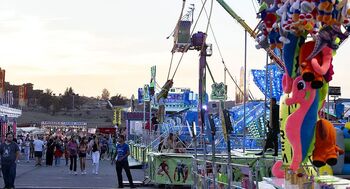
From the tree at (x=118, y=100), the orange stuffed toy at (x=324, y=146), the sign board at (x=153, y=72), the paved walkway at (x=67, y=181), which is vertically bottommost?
the paved walkway at (x=67, y=181)

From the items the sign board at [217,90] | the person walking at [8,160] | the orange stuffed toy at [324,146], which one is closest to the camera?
the orange stuffed toy at [324,146]

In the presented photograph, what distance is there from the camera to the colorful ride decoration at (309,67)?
7852mm

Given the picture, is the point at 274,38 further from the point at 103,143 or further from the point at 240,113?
the point at 103,143

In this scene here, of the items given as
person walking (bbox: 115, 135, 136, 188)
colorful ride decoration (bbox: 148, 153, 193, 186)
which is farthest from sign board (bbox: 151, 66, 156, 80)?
colorful ride decoration (bbox: 148, 153, 193, 186)

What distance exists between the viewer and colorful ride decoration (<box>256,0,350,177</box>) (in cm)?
785

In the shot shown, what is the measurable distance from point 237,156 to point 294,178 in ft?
24.9

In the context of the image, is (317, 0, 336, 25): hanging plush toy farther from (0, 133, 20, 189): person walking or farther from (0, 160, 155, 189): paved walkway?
(0, 160, 155, 189): paved walkway

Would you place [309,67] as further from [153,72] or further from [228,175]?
[153,72]

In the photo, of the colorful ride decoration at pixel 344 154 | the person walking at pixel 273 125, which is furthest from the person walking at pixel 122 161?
the colorful ride decoration at pixel 344 154

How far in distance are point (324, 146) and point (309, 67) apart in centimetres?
99

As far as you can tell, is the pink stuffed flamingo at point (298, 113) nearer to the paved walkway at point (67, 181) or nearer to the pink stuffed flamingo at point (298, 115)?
the pink stuffed flamingo at point (298, 115)

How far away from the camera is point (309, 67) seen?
25.7 feet

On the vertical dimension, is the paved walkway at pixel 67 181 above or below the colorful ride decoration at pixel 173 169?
below

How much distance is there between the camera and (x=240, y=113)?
29.2m
